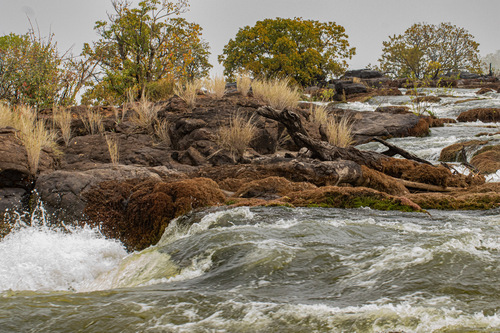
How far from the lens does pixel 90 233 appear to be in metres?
5.80

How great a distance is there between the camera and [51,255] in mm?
4762

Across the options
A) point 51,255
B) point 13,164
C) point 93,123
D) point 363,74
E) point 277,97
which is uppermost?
point 363,74

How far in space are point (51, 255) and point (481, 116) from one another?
657 inches

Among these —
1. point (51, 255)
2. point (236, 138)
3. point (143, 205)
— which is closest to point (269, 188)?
point (143, 205)

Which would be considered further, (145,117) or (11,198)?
(145,117)

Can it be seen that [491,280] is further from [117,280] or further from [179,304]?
[117,280]

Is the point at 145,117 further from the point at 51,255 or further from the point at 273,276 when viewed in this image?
the point at 273,276

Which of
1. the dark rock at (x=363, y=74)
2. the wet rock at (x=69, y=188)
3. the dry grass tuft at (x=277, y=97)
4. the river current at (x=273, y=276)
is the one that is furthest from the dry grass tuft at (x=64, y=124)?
the dark rock at (x=363, y=74)

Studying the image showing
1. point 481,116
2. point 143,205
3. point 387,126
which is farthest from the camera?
point 481,116

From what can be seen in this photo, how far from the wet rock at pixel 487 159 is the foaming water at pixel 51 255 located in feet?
23.4

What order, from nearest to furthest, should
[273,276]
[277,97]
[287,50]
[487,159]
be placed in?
[273,276]
[487,159]
[277,97]
[287,50]

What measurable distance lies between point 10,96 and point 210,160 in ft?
29.1

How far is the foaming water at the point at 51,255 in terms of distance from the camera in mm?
4227

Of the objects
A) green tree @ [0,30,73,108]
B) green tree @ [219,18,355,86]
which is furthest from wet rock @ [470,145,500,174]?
green tree @ [219,18,355,86]
